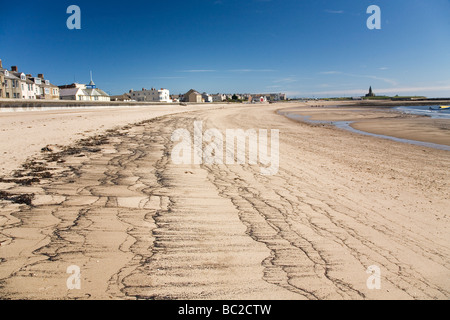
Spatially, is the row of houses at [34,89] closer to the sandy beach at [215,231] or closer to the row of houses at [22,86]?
the row of houses at [22,86]

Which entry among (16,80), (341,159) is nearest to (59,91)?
(16,80)

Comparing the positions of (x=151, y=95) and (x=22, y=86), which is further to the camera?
(x=151, y=95)

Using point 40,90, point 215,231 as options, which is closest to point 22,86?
point 40,90

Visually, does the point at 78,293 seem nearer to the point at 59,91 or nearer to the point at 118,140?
the point at 118,140

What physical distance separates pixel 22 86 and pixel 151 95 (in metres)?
62.5

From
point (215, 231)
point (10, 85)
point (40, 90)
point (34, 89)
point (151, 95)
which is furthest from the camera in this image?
point (151, 95)

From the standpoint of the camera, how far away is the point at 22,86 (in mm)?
53406

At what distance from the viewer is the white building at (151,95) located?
367 feet

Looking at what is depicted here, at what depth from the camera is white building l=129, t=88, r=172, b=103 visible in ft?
367

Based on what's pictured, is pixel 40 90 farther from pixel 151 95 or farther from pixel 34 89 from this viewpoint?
pixel 151 95

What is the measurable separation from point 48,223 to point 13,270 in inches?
39.3

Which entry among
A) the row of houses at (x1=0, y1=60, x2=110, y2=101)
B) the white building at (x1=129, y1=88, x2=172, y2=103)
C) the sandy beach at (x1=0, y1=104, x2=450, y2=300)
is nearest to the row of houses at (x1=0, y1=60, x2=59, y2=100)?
the row of houses at (x1=0, y1=60, x2=110, y2=101)

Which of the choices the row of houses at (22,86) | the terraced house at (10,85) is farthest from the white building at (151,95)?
the terraced house at (10,85)

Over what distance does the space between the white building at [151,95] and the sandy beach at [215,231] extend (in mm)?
110169
